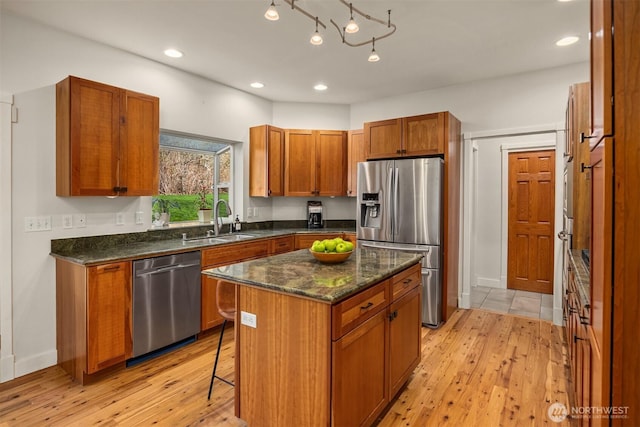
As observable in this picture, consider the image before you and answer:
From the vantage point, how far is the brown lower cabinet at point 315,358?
5.28ft

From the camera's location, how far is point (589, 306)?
1348mm

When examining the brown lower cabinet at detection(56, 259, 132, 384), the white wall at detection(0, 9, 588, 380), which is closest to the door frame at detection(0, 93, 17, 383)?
the white wall at detection(0, 9, 588, 380)

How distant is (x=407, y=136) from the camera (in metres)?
3.93

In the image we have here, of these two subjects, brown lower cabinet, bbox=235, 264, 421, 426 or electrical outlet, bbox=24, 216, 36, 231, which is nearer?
brown lower cabinet, bbox=235, 264, 421, 426

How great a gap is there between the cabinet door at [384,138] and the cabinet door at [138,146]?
7.83 feet

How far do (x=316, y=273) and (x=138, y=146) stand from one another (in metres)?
2.13

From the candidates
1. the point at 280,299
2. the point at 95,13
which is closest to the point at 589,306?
the point at 280,299

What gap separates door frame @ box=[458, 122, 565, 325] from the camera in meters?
3.65

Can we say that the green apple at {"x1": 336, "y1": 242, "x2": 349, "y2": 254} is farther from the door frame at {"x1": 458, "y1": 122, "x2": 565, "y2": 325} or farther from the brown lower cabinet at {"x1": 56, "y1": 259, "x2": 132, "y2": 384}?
the door frame at {"x1": 458, "y1": 122, "x2": 565, "y2": 325}

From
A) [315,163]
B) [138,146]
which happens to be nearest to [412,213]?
[315,163]

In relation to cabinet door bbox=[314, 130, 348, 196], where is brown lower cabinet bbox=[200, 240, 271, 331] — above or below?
below

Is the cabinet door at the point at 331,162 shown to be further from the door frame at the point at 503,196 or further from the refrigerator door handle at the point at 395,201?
the door frame at the point at 503,196

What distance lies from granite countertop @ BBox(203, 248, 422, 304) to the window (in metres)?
2.00

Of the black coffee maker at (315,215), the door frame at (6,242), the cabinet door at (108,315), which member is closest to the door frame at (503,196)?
the black coffee maker at (315,215)
